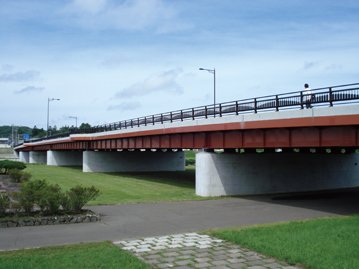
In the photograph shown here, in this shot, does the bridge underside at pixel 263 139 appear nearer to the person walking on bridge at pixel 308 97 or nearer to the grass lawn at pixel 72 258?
the person walking on bridge at pixel 308 97

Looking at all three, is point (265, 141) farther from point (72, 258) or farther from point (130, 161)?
point (130, 161)

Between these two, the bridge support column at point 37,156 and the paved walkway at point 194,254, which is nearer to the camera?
the paved walkway at point 194,254

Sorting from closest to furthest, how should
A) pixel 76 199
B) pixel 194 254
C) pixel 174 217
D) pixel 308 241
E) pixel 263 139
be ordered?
pixel 194 254 → pixel 308 241 → pixel 76 199 → pixel 174 217 → pixel 263 139

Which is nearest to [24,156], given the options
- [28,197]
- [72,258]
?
[28,197]

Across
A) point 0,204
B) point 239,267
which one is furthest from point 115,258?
point 0,204

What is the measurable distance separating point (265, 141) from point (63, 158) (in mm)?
56232

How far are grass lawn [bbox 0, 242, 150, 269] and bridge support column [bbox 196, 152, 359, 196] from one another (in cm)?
1560

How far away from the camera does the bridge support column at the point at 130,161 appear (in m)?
55.0

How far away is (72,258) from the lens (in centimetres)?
1032

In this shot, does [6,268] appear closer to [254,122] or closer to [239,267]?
[239,267]

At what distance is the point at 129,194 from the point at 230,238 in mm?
16273

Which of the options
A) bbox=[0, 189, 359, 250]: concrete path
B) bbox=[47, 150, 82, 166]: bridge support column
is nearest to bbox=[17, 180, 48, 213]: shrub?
bbox=[0, 189, 359, 250]: concrete path

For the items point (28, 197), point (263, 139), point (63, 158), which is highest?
point (263, 139)

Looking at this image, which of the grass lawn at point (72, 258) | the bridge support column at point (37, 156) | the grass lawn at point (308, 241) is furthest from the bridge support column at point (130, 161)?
the grass lawn at point (72, 258)
